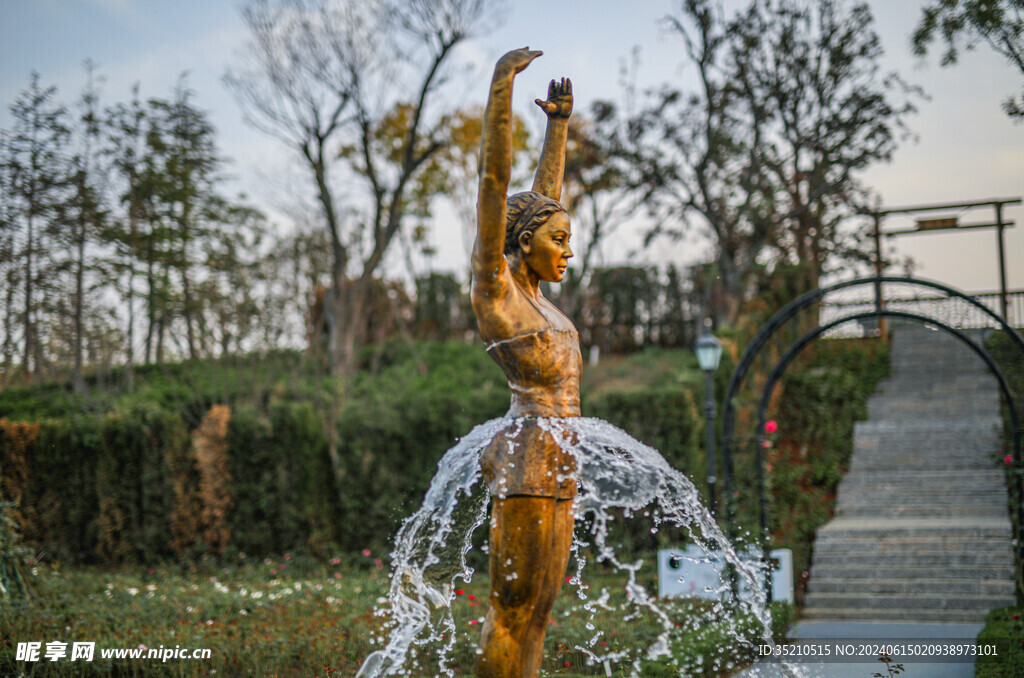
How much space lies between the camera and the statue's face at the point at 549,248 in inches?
139

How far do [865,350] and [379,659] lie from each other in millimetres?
14374

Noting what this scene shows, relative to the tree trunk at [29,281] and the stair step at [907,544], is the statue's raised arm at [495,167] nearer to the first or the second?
the stair step at [907,544]

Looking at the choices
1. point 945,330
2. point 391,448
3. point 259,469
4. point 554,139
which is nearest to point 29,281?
point 259,469

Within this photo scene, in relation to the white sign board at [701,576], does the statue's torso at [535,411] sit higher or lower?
higher

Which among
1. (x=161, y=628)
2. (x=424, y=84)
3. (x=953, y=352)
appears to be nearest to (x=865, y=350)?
(x=953, y=352)

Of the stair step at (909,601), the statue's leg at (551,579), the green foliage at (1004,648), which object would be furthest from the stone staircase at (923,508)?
the statue's leg at (551,579)

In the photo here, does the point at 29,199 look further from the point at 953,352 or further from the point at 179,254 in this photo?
the point at 953,352

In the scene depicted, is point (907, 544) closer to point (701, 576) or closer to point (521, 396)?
point (701, 576)

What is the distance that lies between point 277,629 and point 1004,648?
5295 millimetres

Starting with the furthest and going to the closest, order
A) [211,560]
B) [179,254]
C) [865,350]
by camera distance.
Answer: [865,350]
[179,254]
[211,560]

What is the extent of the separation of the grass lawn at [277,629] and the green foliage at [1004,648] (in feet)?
5.26

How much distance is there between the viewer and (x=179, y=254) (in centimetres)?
1501

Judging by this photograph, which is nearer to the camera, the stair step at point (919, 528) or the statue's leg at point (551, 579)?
the statue's leg at point (551, 579)

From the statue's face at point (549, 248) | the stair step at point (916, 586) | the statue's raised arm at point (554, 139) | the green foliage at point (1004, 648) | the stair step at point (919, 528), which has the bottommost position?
the stair step at point (916, 586)
